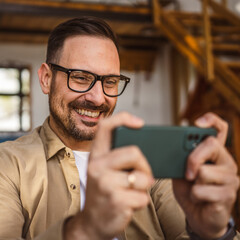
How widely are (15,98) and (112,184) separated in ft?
24.6

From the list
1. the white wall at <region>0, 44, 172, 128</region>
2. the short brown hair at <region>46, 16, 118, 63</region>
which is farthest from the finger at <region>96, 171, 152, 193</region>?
the white wall at <region>0, 44, 172, 128</region>

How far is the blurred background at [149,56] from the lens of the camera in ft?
14.7

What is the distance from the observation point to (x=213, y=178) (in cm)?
→ 73

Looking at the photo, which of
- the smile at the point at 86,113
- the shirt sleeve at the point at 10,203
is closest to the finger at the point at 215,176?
the shirt sleeve at the point at 10,203

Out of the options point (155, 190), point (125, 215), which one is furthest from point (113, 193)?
point (155, 190)

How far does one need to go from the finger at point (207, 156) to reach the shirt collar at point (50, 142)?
2.16ft

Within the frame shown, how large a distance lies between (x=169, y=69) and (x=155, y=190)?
711 cm

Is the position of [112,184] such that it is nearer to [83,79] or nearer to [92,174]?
[92,174]

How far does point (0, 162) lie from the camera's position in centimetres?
122

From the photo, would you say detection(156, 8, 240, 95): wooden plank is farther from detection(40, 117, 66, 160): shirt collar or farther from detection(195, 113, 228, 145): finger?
detection(195, 113, 228, 145): finger

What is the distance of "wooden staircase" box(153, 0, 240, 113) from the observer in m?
3.71

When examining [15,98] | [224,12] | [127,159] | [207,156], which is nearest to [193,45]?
[224,12]

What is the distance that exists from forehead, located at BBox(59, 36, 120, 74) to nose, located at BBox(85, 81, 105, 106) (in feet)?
0.18

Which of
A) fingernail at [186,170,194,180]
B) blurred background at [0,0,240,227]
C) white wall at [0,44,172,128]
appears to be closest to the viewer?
fingernail at [186,170,194,180]
